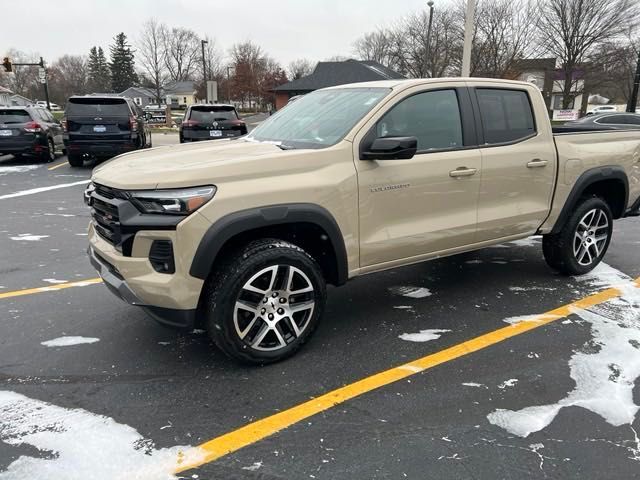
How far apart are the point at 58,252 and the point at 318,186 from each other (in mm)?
4042

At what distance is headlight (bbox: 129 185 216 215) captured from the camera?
2.94 m

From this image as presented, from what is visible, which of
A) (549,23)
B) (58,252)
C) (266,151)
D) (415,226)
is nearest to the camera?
(266,151)

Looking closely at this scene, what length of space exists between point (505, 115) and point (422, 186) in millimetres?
1242

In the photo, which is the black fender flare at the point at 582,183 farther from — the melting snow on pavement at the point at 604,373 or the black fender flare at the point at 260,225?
the black fender flare at the point at 260,225

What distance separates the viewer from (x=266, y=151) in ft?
11.5

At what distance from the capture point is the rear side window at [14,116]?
1363 cm

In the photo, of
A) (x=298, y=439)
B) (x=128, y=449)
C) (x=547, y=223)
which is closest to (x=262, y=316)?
(x=298, y=439)

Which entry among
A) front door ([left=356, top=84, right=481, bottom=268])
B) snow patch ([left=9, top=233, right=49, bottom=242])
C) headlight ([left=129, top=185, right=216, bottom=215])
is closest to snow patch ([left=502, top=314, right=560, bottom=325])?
front door ([left=356, top=84, right=481, bottom=268])

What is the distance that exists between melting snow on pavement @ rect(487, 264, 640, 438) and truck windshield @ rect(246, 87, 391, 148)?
2.09 metres

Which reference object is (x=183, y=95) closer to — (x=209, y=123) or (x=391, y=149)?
(x=209, y=123)

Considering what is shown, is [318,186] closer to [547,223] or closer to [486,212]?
[486,212]

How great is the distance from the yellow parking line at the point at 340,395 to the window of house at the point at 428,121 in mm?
1501

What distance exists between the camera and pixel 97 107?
13008 millimetres

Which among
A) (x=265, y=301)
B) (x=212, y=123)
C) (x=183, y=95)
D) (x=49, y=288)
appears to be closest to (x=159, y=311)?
(x=265, y=301)
